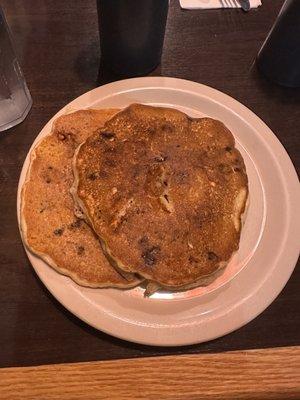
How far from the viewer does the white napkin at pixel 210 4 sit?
116cm

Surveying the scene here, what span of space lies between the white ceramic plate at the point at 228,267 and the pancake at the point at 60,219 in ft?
0.08

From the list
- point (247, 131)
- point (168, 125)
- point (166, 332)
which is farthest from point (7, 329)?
point (247, 131)

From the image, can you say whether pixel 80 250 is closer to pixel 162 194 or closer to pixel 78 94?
pixel 162 194

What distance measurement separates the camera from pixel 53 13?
3.73 feet

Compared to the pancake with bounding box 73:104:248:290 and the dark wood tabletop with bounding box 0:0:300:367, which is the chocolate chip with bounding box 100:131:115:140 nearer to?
the pancake with bounding box 73:104:248:290

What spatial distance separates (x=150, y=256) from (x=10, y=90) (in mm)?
529

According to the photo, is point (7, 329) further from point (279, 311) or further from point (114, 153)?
point (279, 311)

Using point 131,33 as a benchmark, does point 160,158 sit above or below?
below

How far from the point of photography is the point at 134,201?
0.78 m

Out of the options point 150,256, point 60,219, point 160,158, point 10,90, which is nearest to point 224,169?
point 160,158

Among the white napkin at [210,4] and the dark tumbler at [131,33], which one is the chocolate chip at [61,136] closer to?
the dark tumbler at [131,33]

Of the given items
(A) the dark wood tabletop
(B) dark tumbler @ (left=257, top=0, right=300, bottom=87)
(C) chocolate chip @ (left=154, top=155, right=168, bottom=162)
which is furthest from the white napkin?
(C) chocolate chip @ (left=154, top=155, right=168, bottom=162)

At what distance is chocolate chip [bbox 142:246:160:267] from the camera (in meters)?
0.75

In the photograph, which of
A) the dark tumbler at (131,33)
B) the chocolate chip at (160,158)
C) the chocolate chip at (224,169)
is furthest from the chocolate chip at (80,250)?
the dark tumbler at (131,33)
